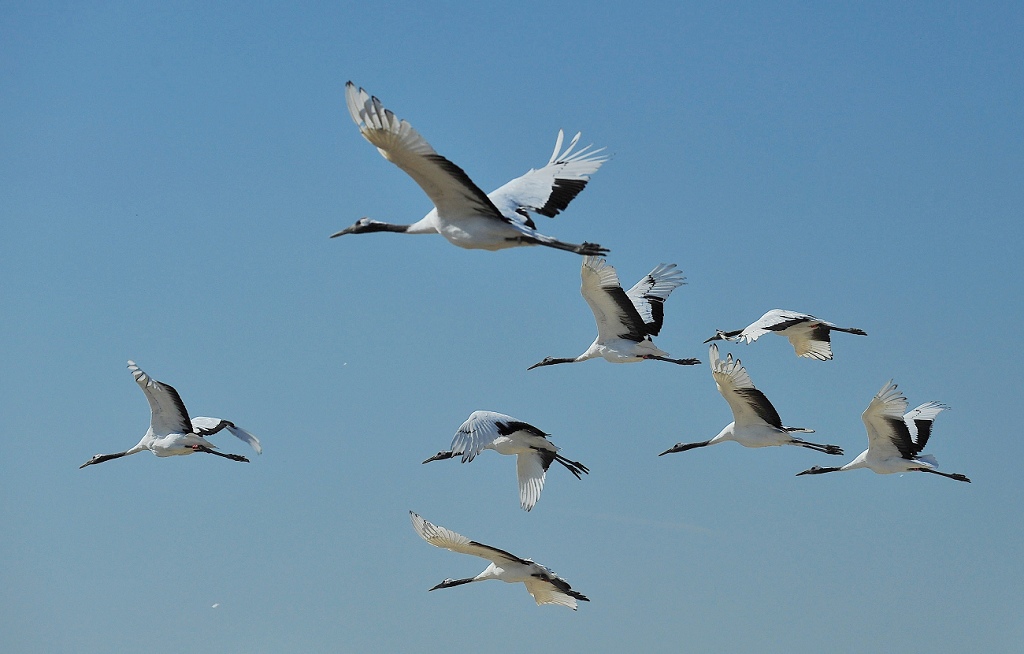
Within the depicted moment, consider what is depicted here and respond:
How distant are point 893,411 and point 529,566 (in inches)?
282

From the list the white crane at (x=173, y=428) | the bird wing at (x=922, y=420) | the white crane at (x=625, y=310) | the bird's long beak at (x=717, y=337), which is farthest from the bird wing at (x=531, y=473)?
the bird wing at (x=922, y=420)

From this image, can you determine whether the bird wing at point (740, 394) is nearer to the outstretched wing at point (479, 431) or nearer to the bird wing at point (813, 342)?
the bird wing at point (813, 342)

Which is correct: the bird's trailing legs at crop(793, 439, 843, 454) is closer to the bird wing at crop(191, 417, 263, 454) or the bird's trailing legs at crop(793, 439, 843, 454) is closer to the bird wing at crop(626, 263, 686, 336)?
the bird wing at crop(626, 263, 686, 336)

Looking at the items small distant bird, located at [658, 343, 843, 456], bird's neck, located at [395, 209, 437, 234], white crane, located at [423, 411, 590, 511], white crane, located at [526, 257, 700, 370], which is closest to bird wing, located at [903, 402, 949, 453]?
small distant bird, located at [658, 343, 843, 456]

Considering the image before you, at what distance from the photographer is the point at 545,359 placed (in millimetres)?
27406

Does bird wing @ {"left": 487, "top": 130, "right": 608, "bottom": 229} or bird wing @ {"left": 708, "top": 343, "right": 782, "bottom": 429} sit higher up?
bird wing @ {"left": 487, "top": 130, "right": 608, "bottom": 229}

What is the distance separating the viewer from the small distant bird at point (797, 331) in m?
24.1

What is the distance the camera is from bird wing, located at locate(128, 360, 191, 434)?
23.9 meters

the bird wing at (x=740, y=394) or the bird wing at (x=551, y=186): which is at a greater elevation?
the bird wing at (x=551, y=186)

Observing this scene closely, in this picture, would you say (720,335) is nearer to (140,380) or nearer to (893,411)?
(893,411)

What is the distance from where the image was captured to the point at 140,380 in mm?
23938

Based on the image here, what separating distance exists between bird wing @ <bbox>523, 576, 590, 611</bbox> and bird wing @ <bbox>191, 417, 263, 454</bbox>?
248 inches

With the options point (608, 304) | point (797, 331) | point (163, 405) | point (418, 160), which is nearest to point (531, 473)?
point (608, 304)

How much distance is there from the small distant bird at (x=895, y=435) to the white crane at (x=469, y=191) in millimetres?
6870
